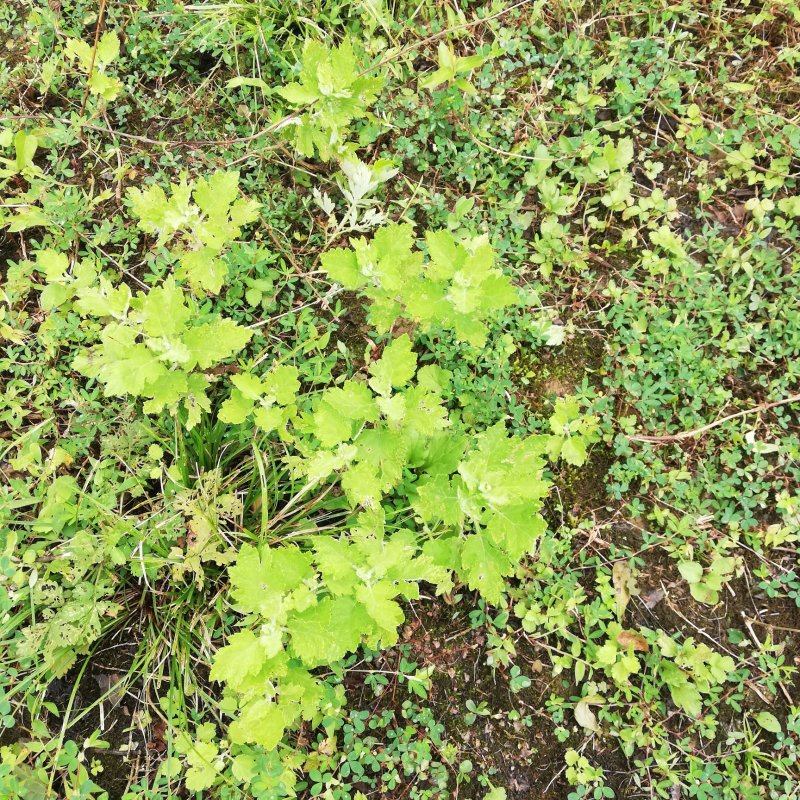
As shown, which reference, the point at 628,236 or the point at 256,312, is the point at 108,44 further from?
the point at 628,236

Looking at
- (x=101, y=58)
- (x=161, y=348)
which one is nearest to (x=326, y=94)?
(x=101, y=58)

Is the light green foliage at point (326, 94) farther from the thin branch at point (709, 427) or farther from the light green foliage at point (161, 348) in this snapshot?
the thin branch at point (709, 427)

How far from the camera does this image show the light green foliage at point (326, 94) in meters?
2.23

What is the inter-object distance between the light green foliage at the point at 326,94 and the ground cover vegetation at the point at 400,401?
0.02m

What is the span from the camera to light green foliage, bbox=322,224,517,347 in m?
1.99

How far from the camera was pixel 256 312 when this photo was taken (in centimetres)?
270

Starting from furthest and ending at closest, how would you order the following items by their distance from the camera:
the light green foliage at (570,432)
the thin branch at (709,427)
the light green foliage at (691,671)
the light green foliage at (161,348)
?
the thin branch at (709,427) < the light green foliage at (570,432) < the light green foliage at (691,671) < the light green foliage at (161,348)

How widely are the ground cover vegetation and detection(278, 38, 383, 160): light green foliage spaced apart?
2 centimetres

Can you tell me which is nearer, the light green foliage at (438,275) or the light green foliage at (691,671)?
the light green foliage at (438,275)

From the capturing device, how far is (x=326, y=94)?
7.49 ft

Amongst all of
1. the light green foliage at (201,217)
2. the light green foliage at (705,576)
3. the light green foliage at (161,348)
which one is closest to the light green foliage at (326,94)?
the light green foliage at (201,217)

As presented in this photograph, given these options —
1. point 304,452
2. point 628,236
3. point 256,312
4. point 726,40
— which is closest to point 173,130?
point 256,312

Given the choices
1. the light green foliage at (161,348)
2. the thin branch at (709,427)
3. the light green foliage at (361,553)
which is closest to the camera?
the light green foliage at (361,553)

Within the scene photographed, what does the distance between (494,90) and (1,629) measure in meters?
3.04
